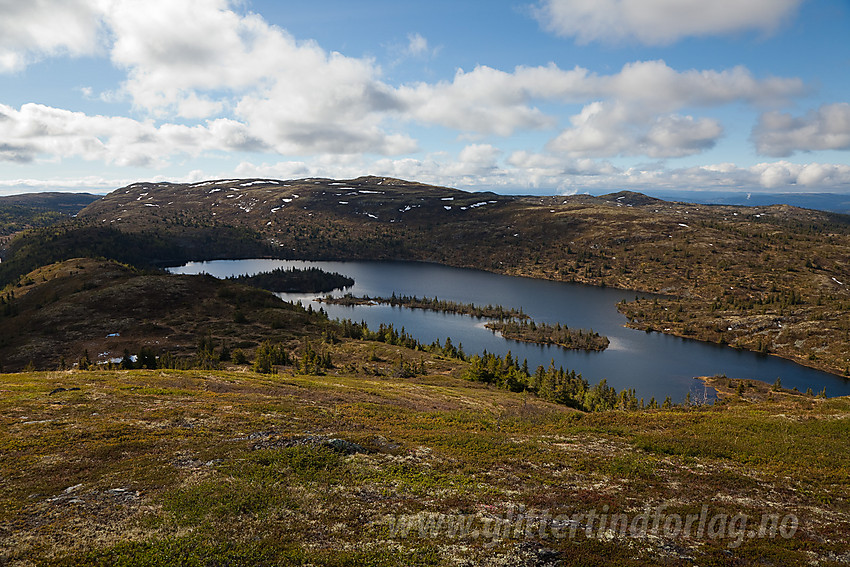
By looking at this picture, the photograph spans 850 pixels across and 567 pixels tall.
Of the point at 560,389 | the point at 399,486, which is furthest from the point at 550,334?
the point at 399,486

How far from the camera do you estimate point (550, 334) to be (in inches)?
5906

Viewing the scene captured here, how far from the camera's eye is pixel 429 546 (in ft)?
50.3

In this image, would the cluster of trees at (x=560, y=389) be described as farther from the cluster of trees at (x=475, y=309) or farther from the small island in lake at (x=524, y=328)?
the cluster of trees at (x=475, y=309)

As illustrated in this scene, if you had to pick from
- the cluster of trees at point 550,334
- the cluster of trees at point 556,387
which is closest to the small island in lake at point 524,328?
the cluster of trees at point 550,334

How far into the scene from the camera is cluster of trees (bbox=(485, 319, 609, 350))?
13775 cm

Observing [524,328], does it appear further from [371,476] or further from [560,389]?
[371,476]

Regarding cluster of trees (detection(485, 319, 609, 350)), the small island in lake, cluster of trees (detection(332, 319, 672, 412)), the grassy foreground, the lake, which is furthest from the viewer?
→ the small island in lake

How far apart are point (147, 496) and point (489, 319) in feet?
544

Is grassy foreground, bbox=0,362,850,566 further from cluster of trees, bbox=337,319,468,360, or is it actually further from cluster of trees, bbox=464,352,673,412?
cluster of trees, bbox=337,319,468,360

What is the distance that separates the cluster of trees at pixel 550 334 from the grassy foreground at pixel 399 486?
336 feet

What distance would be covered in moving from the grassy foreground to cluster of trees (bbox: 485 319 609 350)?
336 feet

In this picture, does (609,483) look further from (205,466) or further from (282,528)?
(205,466)

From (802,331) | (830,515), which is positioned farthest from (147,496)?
(802,331)

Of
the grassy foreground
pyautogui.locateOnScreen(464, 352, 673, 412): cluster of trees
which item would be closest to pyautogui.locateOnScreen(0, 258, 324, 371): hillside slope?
pyautogui.locateOnScreen(464, 352, 673, 412): cluster of trees
